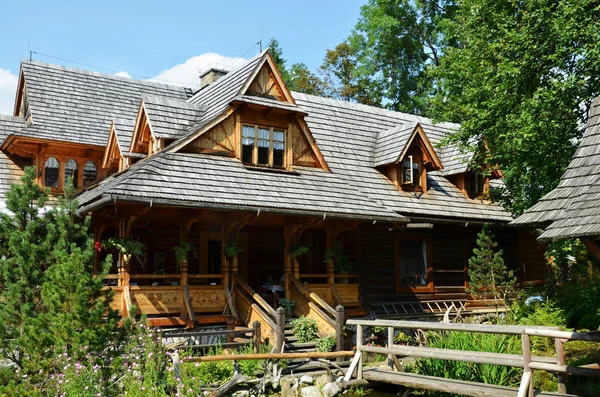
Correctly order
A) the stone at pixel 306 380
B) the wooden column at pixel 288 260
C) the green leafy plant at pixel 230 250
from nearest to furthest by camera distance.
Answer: the stone at pixel 306 380
the green leafy plant at pixel 230 250
the wooden column at pixel 288 260

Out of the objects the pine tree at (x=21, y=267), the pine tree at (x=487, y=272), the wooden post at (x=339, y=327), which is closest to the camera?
the pine tree at (x=21, y=267)

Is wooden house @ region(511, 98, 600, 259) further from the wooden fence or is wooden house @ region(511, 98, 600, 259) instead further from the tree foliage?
the tree foliage

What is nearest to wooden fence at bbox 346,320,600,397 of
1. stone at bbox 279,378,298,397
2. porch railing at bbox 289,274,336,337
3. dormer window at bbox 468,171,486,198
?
stone at bbox 279,378,298,397

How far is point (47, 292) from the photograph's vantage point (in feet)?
32.7

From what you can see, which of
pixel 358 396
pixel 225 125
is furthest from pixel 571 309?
pixel 225 125

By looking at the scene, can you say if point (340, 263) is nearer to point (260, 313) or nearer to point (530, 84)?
point (260, 313)

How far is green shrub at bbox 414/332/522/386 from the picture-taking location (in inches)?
433

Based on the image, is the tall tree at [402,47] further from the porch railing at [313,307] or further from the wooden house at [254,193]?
the porch railing at [313,307]

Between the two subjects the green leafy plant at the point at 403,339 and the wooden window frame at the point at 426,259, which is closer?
the green leafy plant at the point at 403,339

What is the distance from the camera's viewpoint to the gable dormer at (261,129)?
16.5m

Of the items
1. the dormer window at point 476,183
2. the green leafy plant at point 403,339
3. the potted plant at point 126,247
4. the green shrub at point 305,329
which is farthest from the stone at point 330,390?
the dormer window at point 476,183

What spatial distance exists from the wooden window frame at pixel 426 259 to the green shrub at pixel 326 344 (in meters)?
5.97

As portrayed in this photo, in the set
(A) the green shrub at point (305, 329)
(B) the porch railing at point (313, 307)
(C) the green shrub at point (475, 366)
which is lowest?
(C) the green shrub at point (475, 366)

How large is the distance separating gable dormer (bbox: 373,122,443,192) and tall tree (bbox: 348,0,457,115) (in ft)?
57.1
